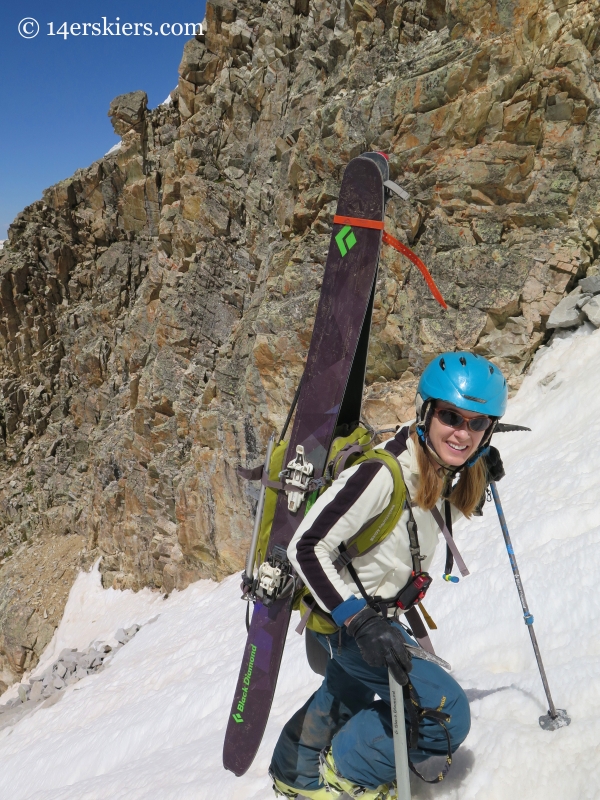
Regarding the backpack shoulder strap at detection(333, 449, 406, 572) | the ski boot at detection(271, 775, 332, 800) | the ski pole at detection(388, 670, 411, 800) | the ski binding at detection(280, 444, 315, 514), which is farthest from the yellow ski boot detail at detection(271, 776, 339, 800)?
the ski binding at detection(280, 444, 315, 514)

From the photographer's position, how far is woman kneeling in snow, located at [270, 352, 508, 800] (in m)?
2.21

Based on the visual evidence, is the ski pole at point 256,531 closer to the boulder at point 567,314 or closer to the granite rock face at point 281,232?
the granite rock face at point 281,232

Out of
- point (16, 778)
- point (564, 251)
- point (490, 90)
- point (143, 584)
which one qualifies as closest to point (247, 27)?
point (490, 90)

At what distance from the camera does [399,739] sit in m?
2.24

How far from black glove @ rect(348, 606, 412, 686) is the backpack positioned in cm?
27

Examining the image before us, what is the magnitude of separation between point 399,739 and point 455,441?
1.38 m

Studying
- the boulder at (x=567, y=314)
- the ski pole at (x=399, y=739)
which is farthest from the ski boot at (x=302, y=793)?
the boulder at (x=567, y=314)

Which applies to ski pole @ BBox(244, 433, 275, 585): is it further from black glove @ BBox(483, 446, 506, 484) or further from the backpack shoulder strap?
black glove @ BBox(483, 446, 506, 484)

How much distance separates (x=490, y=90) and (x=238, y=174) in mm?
11853

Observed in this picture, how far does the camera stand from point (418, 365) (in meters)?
10.8

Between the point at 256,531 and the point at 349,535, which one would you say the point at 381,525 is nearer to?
the point at 349,535

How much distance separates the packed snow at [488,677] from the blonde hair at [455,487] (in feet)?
4.12

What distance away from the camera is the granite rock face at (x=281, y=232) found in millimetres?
9898

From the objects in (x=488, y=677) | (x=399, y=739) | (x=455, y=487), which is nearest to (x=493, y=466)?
(x=455, y=487)
